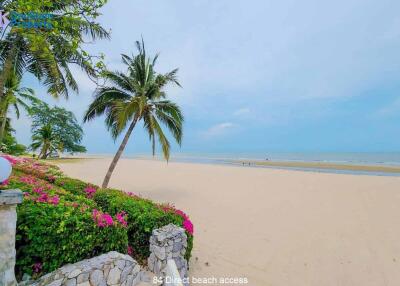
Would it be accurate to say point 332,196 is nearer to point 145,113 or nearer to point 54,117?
point 145,113

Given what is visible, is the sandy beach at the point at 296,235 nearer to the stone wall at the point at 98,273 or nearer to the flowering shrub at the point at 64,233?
the flowering shrub at the point at 64,233

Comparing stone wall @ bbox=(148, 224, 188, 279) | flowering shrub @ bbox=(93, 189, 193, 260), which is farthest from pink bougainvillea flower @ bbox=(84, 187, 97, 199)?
stone wall @ bbox=(148, 224, 188, 279)

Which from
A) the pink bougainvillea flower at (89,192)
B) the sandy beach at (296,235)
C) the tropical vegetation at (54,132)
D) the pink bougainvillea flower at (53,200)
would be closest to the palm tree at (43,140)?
the tropical vegetation at (54,132)

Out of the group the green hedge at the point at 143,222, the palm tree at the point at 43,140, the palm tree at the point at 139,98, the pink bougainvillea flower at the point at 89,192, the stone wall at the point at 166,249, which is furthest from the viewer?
the palm tree at the point at 43,140

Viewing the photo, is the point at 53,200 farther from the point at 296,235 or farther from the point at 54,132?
the point at 54,132

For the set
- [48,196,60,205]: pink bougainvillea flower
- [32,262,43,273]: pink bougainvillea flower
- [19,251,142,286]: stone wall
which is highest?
[48,196,60,205]: pink bougainvillea flower

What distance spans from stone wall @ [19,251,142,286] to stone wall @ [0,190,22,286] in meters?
0.42

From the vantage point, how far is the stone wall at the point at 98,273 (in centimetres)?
282

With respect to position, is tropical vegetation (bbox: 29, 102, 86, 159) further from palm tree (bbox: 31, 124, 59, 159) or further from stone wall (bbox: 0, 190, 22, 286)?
stone wall (bbox: 0, 190, 22, 286)

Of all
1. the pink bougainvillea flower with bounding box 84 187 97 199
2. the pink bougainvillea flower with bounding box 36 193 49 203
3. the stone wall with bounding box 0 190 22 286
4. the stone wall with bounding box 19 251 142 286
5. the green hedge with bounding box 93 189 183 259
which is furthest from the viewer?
the pink bougainvillea flower with bounding box 84 187 97 199

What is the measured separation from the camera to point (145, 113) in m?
10.0

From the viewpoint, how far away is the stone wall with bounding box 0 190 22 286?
2.36 m

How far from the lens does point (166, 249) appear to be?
12.4 ft

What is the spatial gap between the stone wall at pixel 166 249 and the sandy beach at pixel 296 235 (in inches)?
36.4
